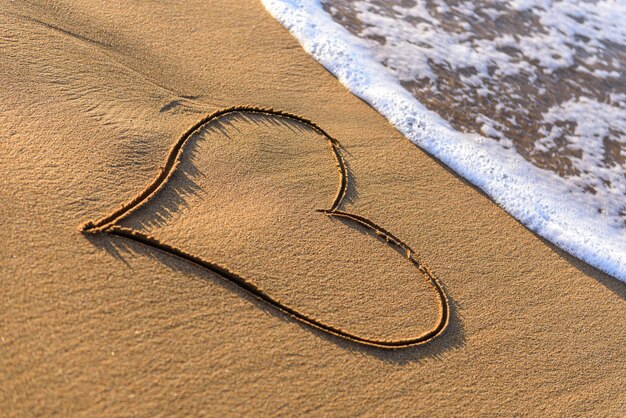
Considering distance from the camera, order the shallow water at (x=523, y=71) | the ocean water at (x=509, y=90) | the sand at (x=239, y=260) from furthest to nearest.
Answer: the shallow water at (x=523, y=71), the ocean water at (x=509, y=90), the sand at (x=239, y=260)

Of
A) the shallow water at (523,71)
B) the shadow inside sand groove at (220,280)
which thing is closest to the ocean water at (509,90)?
the shallow water at (523,71)

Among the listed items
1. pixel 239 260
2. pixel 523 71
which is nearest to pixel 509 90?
pixel 523 71

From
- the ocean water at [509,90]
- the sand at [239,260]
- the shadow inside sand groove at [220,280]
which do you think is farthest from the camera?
the ocean water at [509,90]

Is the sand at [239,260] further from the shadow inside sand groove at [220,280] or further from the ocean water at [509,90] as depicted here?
the ocean water at [509,90]

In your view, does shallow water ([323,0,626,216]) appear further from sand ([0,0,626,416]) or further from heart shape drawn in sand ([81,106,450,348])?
heart shape drawn in sand ([81,106,450,348])

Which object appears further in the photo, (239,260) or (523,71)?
(523,71)

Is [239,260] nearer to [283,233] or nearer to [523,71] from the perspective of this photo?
[283,233]

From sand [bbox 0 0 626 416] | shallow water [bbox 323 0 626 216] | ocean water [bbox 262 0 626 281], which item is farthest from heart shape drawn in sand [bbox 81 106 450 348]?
shallow water [bbox 323 0 626 216]

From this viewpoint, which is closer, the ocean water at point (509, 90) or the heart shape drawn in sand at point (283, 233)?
the heart shape drawn in sand at point (283, 233)
